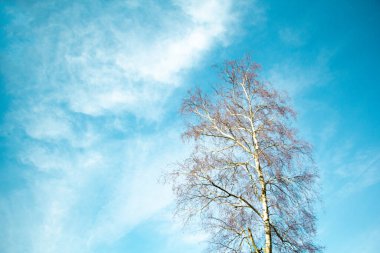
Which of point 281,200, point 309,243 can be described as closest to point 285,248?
point 309,243

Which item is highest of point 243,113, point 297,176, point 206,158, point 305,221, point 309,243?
point 243,113

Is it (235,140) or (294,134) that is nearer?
(294,134)

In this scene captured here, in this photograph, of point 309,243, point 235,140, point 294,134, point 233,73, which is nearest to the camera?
point 309,243

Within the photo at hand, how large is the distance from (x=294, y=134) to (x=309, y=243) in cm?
377

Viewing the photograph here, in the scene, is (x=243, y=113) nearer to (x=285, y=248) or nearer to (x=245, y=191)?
(x=245, y=191)

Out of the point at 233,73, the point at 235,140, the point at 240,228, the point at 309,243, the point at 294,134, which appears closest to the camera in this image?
the point at 309,243

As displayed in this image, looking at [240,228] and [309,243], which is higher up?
[240,228]

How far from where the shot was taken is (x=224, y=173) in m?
10.7

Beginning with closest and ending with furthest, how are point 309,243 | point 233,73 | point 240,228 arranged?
point 309,243
point 240,228
point 233,73

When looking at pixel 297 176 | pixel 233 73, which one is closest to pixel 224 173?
pixel 297 176

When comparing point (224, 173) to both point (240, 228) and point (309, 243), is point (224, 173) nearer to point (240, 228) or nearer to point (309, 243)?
point (240, 228)

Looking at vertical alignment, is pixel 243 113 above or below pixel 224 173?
above

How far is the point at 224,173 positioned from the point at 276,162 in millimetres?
1926

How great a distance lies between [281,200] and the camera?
9.96m
